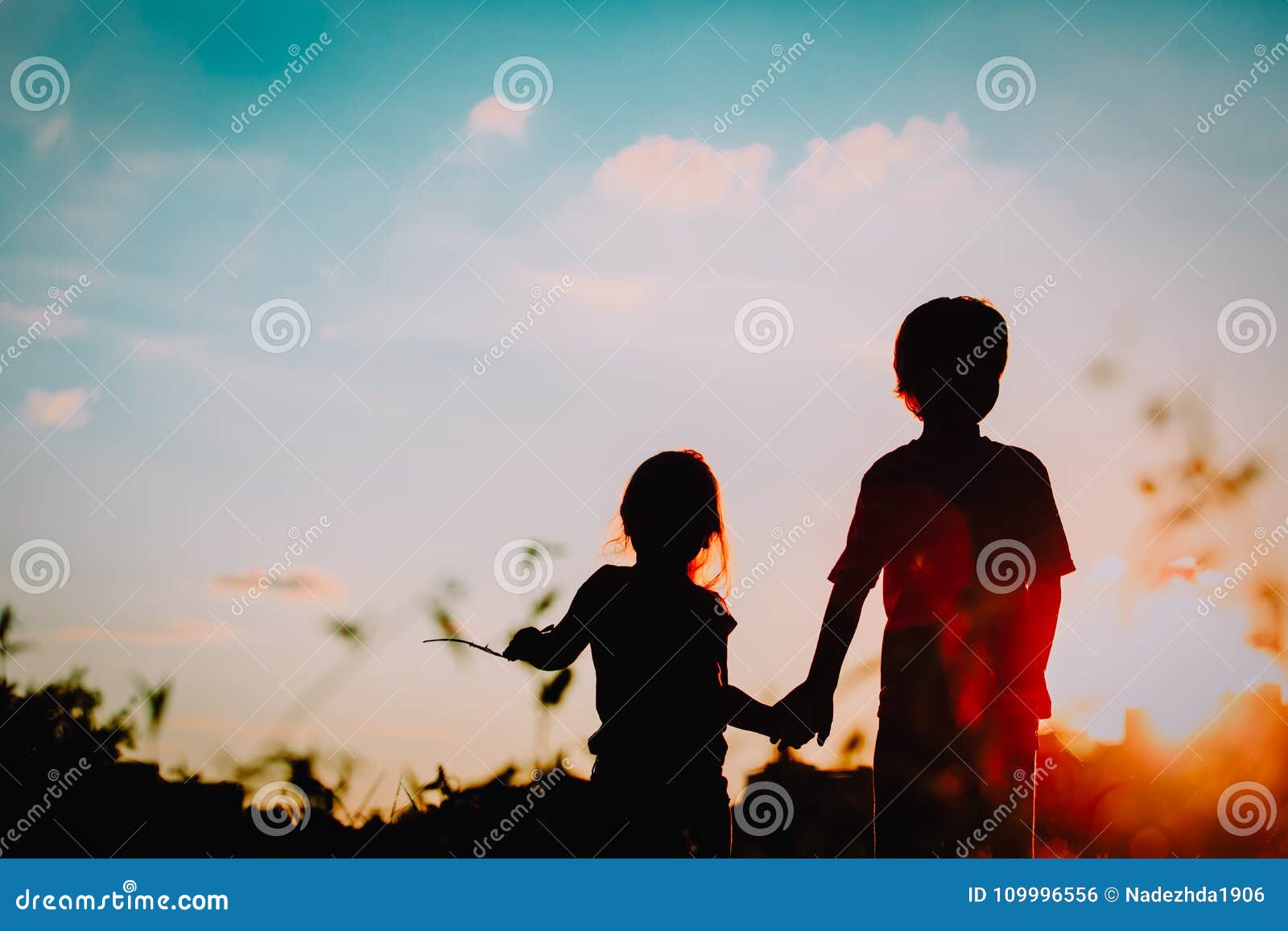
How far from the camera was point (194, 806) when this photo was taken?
3711mm

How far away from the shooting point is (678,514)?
351 cm

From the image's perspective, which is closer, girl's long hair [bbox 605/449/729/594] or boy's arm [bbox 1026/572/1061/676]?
boy's arm [bbox 1026/572/1061/676]

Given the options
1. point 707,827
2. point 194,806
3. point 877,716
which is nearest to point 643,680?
point 707,827

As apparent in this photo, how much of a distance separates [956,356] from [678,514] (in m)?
1.17

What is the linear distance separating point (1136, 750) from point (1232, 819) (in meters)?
0.49

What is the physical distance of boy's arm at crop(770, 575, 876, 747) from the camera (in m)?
3.08
